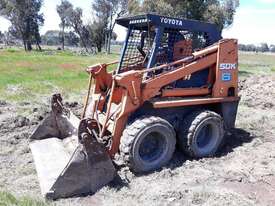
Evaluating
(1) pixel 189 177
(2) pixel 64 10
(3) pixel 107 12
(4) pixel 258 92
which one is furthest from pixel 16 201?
(2) pixel 64 10

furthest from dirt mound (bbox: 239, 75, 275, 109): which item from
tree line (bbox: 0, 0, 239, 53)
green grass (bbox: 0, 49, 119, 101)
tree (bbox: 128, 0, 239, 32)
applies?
tree line (bbox: 0, 0, 239, 53)

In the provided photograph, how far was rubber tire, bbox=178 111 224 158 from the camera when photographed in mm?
6680

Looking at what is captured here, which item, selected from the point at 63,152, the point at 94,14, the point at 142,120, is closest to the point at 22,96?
the point at 63,152

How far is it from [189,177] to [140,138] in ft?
3.00

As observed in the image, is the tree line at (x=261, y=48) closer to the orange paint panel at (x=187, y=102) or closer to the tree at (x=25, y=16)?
the tree at (x=25, y=16)

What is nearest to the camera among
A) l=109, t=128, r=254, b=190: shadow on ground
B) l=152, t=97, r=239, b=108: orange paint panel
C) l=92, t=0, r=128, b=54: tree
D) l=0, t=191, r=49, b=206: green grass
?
l=0, t=191, r=49, b=206: green grass

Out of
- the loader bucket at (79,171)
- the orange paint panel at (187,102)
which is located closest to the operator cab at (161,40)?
the orange paint panel at (187,102)

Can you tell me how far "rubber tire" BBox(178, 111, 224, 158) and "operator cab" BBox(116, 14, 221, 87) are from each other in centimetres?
65

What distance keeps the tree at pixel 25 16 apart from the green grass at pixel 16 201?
190 feet

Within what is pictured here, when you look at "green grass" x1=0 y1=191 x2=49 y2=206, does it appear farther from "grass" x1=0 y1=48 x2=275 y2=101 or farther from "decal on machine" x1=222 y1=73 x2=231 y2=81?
"grass" x1=0 y1=48 x2=275 y2=101

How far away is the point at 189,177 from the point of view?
19.8 feet

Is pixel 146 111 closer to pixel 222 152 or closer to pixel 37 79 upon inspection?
pixel 222 152

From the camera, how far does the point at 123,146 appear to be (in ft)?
19.5

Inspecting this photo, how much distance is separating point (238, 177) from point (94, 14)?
5820 cm
